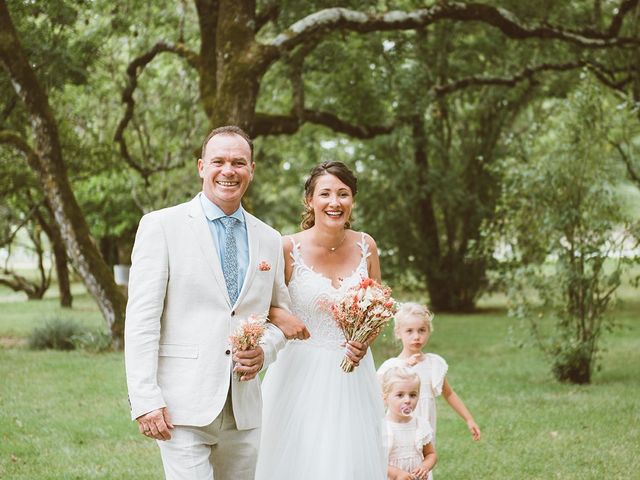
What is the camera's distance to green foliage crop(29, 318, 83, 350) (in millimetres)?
17172

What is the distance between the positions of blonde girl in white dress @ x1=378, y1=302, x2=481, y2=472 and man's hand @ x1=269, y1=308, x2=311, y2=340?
4.73ft

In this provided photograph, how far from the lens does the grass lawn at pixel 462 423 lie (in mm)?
7836

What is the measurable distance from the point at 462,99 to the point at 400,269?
210 inches

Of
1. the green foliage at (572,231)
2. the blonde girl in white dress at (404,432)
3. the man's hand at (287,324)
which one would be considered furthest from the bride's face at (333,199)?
the green foliage at (572,231)

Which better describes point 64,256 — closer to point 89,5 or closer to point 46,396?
point 89,5

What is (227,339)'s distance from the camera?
4.01 metres

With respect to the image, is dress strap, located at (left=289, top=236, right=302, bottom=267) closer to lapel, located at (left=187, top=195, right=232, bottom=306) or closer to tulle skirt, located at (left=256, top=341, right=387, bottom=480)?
tulle skirt, located at (left=256, top=341, right=387, bottom=480)

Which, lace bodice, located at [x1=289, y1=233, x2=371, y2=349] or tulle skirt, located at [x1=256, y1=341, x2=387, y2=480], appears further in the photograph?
lace bodice, located at [x1=289, y1=233, x2=371, y2=349]

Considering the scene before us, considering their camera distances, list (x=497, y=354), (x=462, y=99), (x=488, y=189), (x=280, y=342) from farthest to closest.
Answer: (x=488, y=189)
(x=462, y=99)
(x=497, y=354)
(x=280, y=342)

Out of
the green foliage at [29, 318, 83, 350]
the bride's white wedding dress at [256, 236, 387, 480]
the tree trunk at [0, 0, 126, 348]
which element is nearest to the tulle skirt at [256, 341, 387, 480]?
the bride's white wedding dress at [256, 236, 387, 480]

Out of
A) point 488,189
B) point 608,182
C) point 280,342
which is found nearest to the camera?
point 280,342

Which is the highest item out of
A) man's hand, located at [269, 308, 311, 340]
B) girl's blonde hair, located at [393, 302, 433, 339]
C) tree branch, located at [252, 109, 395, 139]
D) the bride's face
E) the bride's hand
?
tree branch, located at [252, 109, 395, 139]

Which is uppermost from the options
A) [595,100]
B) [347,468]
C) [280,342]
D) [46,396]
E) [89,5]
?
[89,5]

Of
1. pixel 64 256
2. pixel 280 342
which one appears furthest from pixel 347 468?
pixel 64 256
